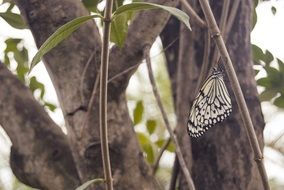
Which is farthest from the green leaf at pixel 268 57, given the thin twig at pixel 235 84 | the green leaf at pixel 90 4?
the thin twig at pixel 235 84

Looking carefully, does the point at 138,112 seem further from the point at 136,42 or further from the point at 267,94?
the point at 136,42

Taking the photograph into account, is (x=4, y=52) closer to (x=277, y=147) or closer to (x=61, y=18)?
(x=61, y=18)

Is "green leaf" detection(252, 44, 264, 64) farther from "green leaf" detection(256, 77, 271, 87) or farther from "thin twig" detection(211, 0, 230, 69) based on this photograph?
"thin twig" detection(211, 0, 230, 69)

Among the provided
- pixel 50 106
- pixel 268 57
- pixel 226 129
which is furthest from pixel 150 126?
pixel 226 129

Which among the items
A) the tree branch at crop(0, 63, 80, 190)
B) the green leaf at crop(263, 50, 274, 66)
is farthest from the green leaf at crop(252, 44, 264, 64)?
the tree branch at crop(0, 63, 80, 190)

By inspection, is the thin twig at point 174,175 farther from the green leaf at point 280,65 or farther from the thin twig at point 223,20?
the green leaf at point 280,65

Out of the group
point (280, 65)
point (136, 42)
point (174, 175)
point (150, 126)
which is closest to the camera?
point (136, 42)
